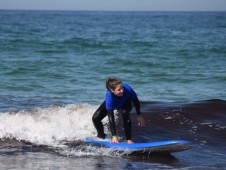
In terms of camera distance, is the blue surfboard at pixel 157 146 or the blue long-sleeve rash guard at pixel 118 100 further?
the blue long-sleeve rash guard at pixel 118 100

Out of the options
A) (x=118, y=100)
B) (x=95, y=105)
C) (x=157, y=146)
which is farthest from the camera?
(x=95, y=105)

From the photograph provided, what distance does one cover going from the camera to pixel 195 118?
11.0 metres

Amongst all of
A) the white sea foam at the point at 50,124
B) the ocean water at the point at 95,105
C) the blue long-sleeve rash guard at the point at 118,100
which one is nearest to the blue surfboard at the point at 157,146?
the ocean water at the point at 95,105

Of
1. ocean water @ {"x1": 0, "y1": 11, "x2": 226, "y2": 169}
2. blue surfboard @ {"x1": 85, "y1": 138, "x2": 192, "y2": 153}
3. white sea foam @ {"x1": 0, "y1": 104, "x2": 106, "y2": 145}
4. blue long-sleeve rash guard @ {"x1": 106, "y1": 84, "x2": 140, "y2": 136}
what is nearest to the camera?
blue surfboard @ {"x1": 85, "y1": 138, "x2": 192, "y2": 153}

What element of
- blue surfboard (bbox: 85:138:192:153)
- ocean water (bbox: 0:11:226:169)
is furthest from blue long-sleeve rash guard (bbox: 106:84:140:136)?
ocean water (bbox: 0:11:226:169)

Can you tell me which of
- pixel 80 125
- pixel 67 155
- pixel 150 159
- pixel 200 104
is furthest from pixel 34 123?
pixel 200 104

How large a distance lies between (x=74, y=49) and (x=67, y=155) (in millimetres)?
20532

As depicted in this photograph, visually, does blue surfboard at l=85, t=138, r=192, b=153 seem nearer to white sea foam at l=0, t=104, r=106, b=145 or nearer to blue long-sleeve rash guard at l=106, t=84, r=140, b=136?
blue long-sleeve rash guard at l=106, t=84, r=140, b=136

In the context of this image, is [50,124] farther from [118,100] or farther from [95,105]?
[118,100]

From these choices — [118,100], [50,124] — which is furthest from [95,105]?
[118,100]

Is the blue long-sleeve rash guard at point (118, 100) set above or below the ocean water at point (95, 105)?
above

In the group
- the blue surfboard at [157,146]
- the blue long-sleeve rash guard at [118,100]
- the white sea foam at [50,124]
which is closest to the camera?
the blue surfboard at [157,146]

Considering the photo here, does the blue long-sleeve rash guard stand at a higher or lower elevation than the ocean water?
higher

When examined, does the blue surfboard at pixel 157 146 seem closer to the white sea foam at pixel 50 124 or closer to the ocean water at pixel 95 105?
the ocean water at pixel 95 105
